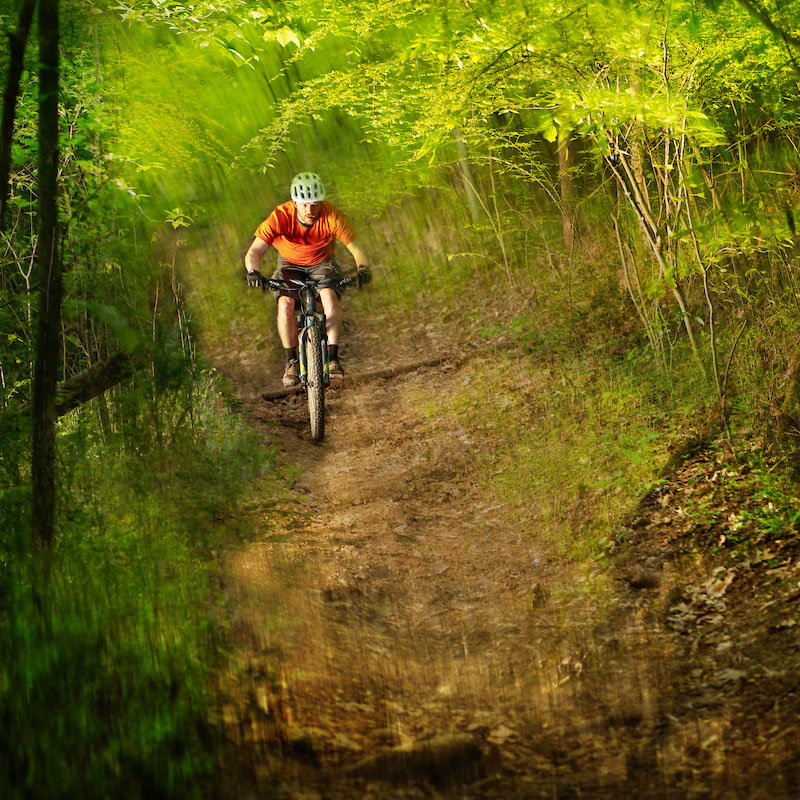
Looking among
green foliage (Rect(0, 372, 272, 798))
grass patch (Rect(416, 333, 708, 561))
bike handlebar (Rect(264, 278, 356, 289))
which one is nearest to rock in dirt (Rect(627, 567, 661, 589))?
grass patch (Rect(416, 333, 708, 561))

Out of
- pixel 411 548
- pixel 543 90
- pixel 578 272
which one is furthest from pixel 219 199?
pixel 411 548

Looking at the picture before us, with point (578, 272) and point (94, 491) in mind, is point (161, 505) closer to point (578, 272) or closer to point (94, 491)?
point (94, 491)

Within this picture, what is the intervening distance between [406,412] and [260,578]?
4419 mm

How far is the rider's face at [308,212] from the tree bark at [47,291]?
354 centimetres

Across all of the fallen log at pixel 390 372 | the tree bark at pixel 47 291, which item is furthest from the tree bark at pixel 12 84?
the fallen log at pixel 390 372

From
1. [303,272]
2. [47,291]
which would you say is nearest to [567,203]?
[303,272]

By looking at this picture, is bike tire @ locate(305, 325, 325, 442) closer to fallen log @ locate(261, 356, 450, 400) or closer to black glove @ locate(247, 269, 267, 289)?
black glove @ locate(247, 269, 267, 289)

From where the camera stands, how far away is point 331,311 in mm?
7496

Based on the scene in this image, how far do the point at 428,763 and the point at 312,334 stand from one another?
4947 millimetres

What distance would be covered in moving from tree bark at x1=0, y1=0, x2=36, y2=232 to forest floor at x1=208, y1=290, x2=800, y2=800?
263 centimetres

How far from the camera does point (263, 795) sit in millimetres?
2773

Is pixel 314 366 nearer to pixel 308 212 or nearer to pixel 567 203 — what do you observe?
pixel 308 212

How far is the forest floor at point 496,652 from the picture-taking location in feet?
9.80

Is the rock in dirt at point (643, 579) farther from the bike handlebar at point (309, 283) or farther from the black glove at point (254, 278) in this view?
the black glove at point (254, 278)
